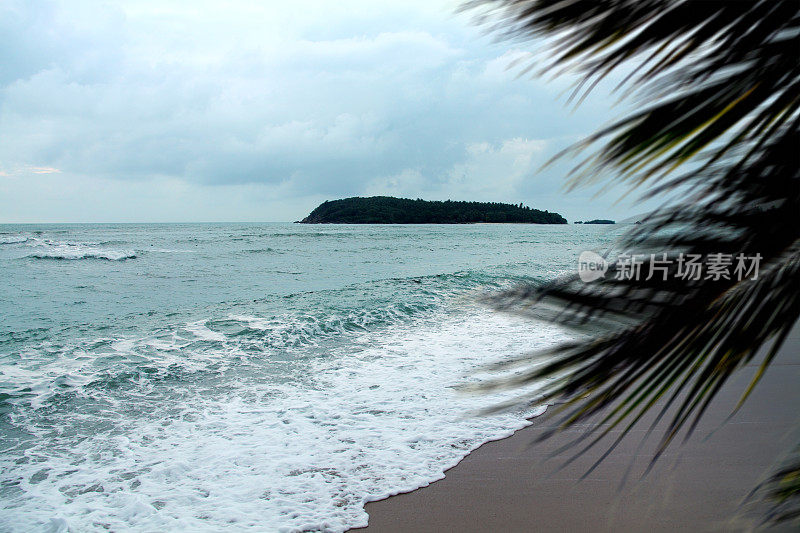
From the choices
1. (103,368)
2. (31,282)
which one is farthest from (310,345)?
(31,282)

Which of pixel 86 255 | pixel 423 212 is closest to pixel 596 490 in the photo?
pixel 86 255

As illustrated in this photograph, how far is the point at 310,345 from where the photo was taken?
800cm

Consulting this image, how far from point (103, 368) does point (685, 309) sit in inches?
295

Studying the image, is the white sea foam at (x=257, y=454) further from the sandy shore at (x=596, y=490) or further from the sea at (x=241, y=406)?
the sandy shore at (x=596, y=490)

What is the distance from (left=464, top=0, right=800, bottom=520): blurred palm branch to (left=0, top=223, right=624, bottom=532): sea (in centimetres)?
7

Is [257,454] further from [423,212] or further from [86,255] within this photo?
[423,212]

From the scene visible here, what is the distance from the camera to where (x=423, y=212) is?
9519 cm

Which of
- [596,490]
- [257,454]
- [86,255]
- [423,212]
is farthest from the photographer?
[423,212]

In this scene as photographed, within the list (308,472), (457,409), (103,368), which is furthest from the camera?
(103,368)

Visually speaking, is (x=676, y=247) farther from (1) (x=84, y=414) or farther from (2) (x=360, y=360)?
(2) (x=360, y=360)

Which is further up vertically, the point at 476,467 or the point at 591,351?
the point at 591,351

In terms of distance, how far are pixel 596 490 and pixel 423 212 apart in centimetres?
9255

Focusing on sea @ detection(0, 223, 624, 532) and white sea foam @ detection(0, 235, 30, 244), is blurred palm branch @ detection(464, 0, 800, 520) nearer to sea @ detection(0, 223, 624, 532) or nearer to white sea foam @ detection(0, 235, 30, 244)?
sea @ detection(0, 223, 624, 532)

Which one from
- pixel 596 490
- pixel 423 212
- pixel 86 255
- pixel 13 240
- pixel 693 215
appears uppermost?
pixel 423 212
